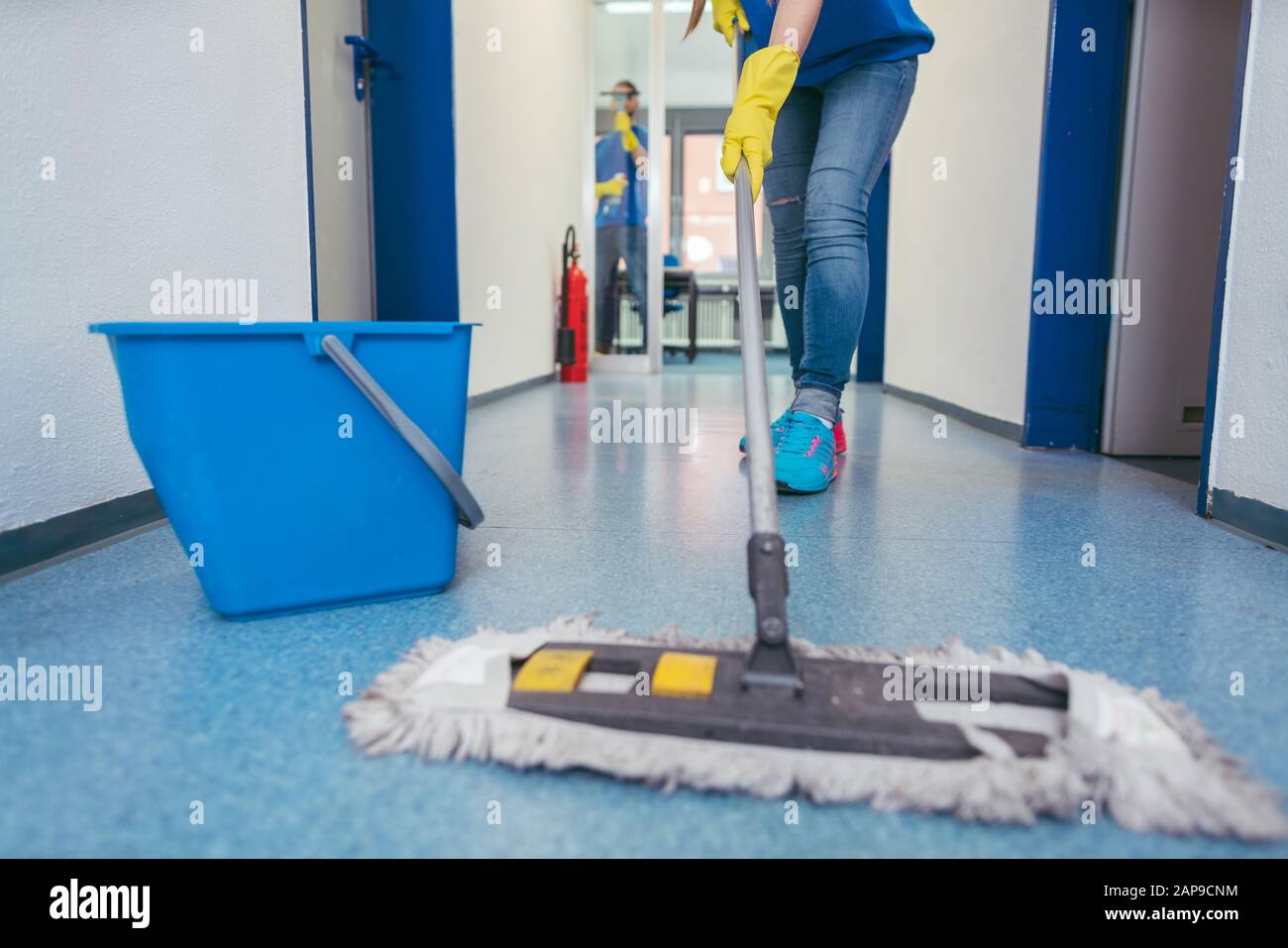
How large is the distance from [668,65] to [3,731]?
826 cm

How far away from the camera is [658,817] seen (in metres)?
0.49

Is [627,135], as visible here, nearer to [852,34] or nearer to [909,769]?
[852,34]

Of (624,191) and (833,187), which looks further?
(624,191)

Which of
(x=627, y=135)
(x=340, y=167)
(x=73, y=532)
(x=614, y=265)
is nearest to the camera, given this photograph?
(x=73, y=532)

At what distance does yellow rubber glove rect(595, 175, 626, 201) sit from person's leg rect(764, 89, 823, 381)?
12.1 feet

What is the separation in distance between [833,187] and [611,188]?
399 cm

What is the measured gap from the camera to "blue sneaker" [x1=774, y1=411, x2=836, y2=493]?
1.44m

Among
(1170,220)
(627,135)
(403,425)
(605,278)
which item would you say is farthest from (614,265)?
(403,425)

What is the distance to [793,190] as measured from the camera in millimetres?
1584

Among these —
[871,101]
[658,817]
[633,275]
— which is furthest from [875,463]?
[633,275]

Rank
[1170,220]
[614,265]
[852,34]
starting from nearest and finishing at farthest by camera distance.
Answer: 1. [852,34]
2. [1170,220]
3. [614,265]
